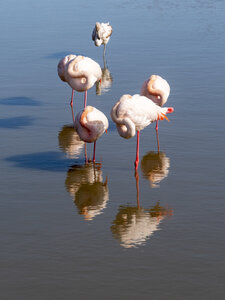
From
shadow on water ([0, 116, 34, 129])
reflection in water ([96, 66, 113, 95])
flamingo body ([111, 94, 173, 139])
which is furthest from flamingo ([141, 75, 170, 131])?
reflection in water ([96, 66, 113, 95])

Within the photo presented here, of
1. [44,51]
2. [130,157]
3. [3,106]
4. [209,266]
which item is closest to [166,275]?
[209,266]

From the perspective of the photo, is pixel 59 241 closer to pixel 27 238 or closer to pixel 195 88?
pixel 27 238

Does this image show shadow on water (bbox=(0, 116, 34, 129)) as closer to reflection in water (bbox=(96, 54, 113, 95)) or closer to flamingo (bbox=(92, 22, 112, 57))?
reflection in water (bbox=(96, 54, 113, 95))

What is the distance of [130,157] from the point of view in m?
13.1

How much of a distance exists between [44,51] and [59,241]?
15.4m

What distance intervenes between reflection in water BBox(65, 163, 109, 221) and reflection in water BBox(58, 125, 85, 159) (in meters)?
0.91

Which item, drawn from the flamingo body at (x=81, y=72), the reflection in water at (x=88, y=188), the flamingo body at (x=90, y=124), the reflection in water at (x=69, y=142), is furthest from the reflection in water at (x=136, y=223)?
the flamingo body at (x=81, y=72)

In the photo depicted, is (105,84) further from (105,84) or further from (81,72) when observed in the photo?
(81,72)

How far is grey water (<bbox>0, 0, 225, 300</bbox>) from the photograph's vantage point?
8469 millimetres

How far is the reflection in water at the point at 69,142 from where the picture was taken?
44.6 feet

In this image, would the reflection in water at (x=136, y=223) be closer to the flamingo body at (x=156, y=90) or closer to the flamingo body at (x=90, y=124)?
the flamingo body at (x=90, y=124)

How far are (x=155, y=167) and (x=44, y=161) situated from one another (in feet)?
7.07

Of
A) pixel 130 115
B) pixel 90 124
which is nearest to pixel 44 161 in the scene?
pixel 90 124

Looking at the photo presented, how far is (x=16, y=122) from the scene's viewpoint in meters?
15.6
